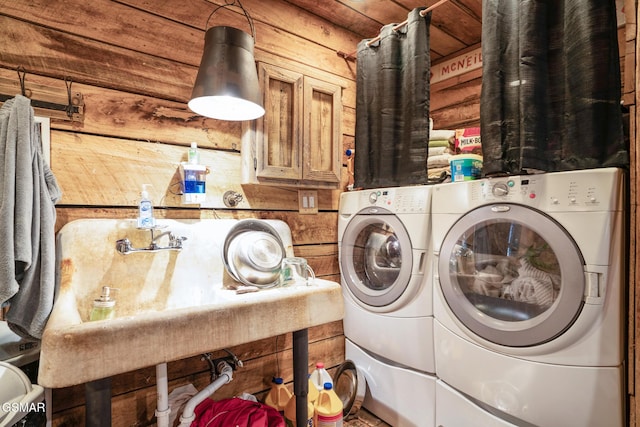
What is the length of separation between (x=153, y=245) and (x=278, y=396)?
1.01 metres

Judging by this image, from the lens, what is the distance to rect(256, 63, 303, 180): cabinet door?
1.74 m

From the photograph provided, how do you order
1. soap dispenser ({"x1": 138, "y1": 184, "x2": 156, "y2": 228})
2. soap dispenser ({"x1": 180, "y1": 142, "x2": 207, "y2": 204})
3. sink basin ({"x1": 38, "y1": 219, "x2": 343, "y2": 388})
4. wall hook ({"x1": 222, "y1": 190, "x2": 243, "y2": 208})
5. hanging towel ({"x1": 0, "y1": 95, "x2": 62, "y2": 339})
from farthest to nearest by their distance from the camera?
wall hook ({"x1": 222, "y1": 190, "x2": 243, "y2": 208}), soap dispenser ({"x1": 180, "y1": 142, "x2": 207, "y2": 204}), soap dispenser ({"x1": 138, "y1": 184, "x2": 156, "y2": 228}), hanging towel ({"x1": 0, "y1": 95, "x2": 62, "y2": 339}), sink basin ({"x1": 38, "y1": 219, "x2": 343, "y2": 388})

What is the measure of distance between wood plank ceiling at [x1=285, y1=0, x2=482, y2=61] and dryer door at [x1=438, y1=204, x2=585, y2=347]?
4.52 ft

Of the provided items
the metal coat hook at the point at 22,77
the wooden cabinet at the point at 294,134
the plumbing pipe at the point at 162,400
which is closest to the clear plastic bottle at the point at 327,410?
the plumbing pipe at the point at 162,400

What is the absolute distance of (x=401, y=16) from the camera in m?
2.10

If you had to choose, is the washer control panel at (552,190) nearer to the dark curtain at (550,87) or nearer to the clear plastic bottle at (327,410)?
the dark curtain at (550,87)

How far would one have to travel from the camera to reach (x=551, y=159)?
1.27 meters

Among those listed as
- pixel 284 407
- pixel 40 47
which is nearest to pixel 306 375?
pixel 284 407

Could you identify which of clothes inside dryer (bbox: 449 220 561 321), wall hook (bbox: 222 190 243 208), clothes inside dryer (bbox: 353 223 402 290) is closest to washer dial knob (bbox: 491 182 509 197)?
clothes inside dryer (bbox: 449 220 561 321)

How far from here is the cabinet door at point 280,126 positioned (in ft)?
5.72

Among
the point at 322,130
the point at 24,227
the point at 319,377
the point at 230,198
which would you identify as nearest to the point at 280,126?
the point at 322,130

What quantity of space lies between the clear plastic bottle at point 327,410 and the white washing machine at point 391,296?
0.28 m

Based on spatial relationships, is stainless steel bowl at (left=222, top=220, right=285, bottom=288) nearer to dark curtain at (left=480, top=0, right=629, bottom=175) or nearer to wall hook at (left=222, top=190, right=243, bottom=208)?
wall hook at (left=222, top=190, right=243, bottom=208)

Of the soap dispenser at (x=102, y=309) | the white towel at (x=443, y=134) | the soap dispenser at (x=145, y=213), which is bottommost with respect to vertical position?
the soap dispenser at (x=102, y=309)
